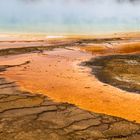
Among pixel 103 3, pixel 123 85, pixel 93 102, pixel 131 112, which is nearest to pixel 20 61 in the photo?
pixel 123 85

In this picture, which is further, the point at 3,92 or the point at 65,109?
the point at 3,92

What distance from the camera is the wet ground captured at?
8.33 metres

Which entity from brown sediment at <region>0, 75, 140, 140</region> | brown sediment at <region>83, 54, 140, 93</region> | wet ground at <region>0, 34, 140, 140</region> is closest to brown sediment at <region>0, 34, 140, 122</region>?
wet ground at <region>0, 34, 140, 140</region>

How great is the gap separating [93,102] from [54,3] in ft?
287

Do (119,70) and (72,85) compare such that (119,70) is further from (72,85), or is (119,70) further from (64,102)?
(64,102)

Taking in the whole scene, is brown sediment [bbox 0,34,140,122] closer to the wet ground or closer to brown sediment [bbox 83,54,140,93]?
the wet ground

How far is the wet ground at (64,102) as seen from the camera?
833 centimetres

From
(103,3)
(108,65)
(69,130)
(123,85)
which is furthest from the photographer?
(103,3)

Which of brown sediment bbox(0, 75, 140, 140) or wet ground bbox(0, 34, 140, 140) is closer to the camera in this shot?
brown sediment bbox(0, 75, 140, 140)

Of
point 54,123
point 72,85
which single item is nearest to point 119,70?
point 72,85

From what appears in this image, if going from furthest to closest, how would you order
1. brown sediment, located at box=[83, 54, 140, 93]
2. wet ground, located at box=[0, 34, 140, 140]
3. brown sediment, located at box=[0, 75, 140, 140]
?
brown sediment, located at box=[83, 54, 140, 93], wet ground, located at box=[0, 34, 140, 140], brown sediment, located at box=[0, 75, 140, 140]

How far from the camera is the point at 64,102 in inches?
411

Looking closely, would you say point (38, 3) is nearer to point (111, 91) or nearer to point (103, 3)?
point (103, 3)

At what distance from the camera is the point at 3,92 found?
11.3m
